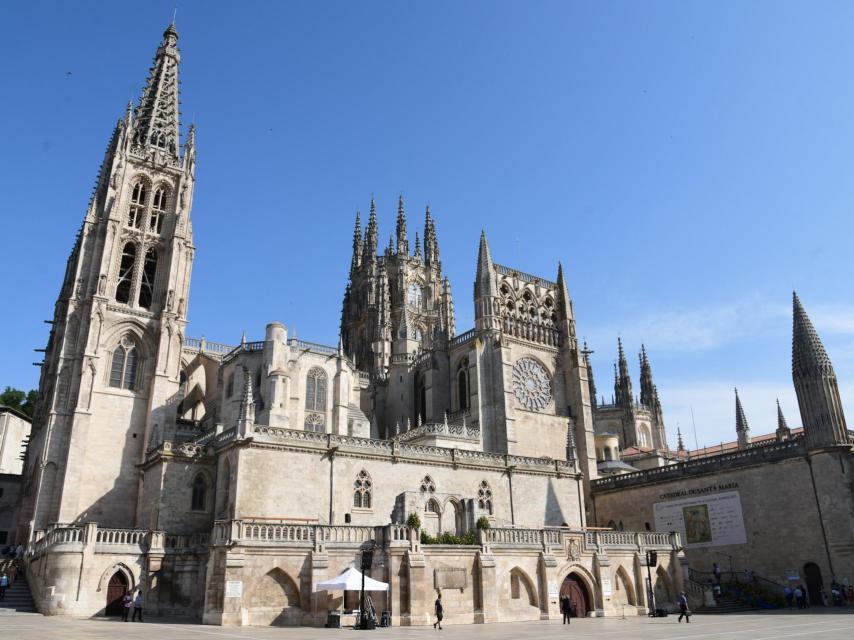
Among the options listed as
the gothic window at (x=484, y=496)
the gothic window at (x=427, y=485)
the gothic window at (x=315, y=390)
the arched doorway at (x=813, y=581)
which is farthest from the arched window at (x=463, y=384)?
the arched doorway at (x=813, y=581)

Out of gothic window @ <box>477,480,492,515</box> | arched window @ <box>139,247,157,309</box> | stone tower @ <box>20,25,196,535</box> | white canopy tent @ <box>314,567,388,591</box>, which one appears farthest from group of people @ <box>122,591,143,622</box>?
arched window @ <box>139,247,157,309</box>

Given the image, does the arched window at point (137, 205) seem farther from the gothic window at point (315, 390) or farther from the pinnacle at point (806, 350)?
the pinnacle at point (806, 350)

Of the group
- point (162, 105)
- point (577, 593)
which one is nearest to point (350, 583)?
point (577, 593)

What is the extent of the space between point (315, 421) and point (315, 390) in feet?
7.31

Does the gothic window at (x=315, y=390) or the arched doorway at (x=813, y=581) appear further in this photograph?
the gothic window at (x=315, y=390)

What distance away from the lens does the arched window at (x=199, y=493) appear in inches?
1252

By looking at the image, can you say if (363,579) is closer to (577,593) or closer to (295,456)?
(295,456)

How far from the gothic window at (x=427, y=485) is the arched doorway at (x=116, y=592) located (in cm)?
1428

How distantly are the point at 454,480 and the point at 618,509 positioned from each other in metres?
14.1

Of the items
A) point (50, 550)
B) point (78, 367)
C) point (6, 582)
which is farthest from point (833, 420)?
point (78, 367)

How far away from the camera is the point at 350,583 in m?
22.2

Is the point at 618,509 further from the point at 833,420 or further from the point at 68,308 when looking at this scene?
the point at 68,308

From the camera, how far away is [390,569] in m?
24.1

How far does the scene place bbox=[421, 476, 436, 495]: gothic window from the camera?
35.0 metres
